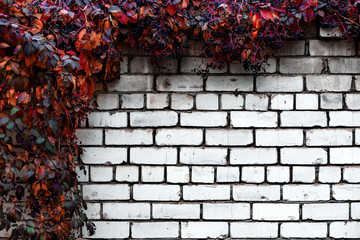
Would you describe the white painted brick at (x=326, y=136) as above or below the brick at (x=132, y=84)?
below

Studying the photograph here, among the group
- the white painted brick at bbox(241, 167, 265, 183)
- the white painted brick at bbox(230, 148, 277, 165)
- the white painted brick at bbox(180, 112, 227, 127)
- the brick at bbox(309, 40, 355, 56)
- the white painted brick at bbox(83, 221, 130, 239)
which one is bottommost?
the white painted brick at bbox(83, 221, 130, 239)

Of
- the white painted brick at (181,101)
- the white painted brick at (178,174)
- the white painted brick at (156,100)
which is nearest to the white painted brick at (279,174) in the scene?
the white painted brick at (178,174)

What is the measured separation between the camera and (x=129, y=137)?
7.18 ft

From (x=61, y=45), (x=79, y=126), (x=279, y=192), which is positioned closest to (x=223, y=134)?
(x=279, y=192)

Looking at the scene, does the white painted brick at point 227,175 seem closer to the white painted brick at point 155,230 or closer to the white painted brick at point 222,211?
the white painted brick at point 222,211

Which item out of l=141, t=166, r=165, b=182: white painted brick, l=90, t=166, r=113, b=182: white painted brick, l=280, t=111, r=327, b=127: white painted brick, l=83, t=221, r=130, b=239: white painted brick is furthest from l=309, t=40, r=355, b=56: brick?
l=83, t=221, r=130, b=239: white painted brick

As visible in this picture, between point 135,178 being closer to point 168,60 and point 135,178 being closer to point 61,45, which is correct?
point 168,60

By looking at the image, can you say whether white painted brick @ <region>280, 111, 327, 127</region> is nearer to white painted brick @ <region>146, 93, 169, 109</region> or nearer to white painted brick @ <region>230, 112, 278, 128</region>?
white painted brick @ <region>230, 112, 278, 128</region>

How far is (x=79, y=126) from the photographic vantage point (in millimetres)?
2188

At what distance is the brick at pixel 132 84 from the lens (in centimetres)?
219

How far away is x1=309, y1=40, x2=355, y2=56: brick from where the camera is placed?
2.18 metres

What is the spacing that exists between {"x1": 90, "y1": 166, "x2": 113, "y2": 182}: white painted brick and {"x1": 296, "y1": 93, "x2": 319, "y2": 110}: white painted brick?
115 cm

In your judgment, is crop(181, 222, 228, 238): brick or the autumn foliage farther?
crop(181, 222, 228, 238): brick

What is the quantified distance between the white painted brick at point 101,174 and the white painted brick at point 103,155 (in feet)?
0.13
